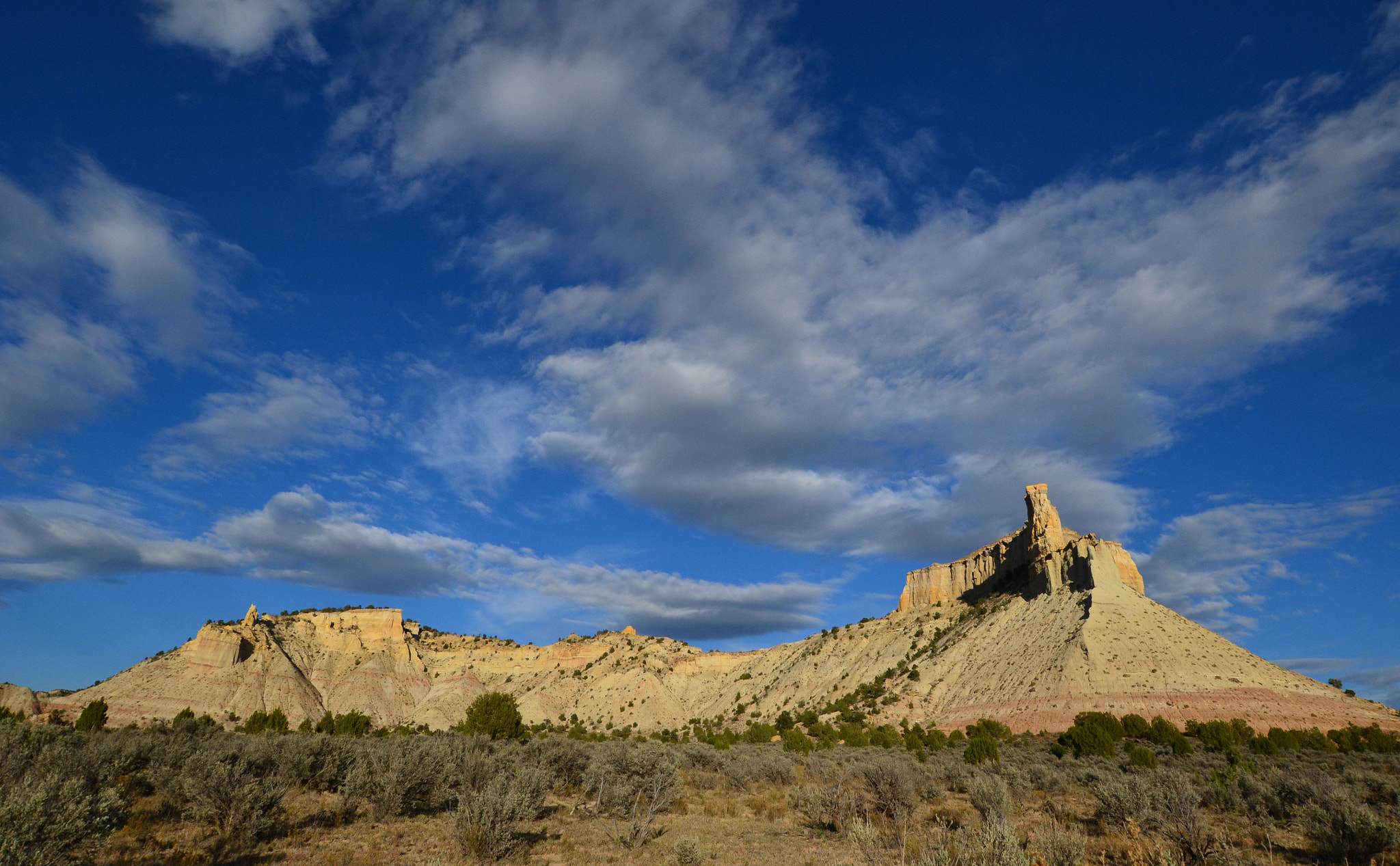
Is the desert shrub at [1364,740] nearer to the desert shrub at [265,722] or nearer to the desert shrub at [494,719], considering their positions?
the desert shrub at [494,719]

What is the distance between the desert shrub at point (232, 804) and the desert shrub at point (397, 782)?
209cm

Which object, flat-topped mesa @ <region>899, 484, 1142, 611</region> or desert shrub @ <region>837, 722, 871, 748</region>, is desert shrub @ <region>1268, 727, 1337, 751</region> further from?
desert shrub @ <region>837, 722, 871, 748</region>

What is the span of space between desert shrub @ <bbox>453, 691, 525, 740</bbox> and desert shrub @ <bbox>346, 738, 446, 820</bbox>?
2594 cm

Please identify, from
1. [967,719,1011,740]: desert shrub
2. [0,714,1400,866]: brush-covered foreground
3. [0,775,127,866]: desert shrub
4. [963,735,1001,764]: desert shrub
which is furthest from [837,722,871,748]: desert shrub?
[0,775,127,866]: desert shrub

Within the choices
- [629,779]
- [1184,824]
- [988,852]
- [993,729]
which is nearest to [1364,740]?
[993,729]

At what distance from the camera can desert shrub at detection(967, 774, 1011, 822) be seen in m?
14.8

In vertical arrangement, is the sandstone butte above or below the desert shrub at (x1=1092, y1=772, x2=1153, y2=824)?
above

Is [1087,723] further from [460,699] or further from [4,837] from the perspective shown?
[460,699]

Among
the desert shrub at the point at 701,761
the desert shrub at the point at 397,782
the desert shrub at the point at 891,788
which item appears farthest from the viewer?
the desert shrub at the point at 701,761

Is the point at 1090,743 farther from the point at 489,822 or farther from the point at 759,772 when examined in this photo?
the point at 489,822

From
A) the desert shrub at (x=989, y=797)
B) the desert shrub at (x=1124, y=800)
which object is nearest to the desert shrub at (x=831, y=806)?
the desert shrub at (x=989, y=797)

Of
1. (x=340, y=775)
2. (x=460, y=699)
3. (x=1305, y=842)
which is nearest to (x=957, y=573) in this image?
(x=460, y=699)

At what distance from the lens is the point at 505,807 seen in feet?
38.9

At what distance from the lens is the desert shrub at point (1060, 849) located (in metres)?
8.43
